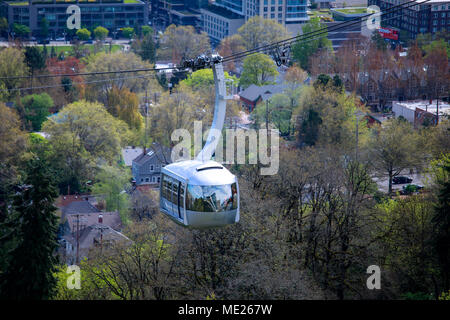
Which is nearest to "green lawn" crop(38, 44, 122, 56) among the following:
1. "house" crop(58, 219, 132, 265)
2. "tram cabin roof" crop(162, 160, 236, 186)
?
"house" crop(58, 219, 132, 265)

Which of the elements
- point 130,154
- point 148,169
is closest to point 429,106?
point 148,169

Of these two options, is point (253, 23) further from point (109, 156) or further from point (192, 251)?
point (192, 251)

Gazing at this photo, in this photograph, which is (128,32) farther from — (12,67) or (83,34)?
(12,67)

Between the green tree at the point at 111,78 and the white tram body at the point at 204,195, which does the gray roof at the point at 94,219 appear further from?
the white tram body at the point at 204,195

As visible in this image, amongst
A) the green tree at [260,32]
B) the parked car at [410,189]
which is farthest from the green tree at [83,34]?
the parked car at [410,189]

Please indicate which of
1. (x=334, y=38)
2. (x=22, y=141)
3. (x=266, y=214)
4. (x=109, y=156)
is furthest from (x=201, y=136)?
(x=334, y=38)

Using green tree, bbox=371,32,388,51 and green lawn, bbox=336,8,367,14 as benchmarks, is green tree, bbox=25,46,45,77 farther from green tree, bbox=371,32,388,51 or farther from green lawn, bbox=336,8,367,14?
green lawn, bbox=336,8,367,14
